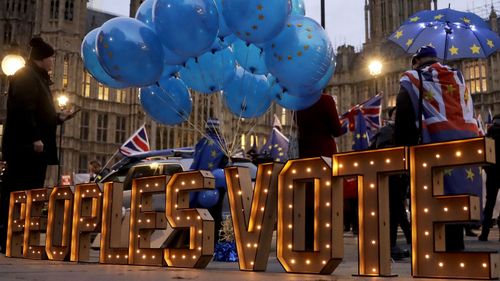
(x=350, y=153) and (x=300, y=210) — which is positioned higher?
(x=350, y=153)

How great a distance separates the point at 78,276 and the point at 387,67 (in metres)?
43.9

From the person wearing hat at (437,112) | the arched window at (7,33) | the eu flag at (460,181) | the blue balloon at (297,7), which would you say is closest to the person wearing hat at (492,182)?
the blue balloon at (297,7)

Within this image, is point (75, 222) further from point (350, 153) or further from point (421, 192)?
point (421, 192)

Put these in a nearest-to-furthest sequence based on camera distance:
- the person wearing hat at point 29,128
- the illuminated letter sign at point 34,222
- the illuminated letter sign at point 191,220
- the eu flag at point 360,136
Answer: the illuminated letter sign at point 191,220
the illuminated letter sign at point 34,222
the person wearing hat at point 29,128
the eu flag at point 360,136

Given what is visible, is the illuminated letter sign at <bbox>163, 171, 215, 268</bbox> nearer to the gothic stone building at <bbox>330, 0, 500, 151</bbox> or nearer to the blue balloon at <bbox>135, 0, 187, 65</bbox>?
the blue balloon at <bbox>135, 0, 187, 65</bbox>

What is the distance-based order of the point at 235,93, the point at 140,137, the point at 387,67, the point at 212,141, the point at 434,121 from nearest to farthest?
the point at 434,121, the point at 212,141, the point at 235,93, the point at 140,137, the point at 387,67

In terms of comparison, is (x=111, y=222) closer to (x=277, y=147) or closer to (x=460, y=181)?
(x=460, y=181)

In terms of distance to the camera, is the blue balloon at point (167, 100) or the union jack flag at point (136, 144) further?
the union jack flag at point (136, 144)

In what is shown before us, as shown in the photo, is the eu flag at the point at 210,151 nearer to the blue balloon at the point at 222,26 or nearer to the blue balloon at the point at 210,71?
the blue balloon at the point at 210,71

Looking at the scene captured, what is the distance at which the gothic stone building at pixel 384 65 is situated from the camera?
40.3 metres

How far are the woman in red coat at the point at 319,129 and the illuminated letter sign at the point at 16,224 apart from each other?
10.1 feet

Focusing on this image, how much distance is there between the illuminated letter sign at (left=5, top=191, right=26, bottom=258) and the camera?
602 cm

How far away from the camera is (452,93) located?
4.48 metres

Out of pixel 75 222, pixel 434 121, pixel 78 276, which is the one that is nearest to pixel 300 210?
pixel 434 121
